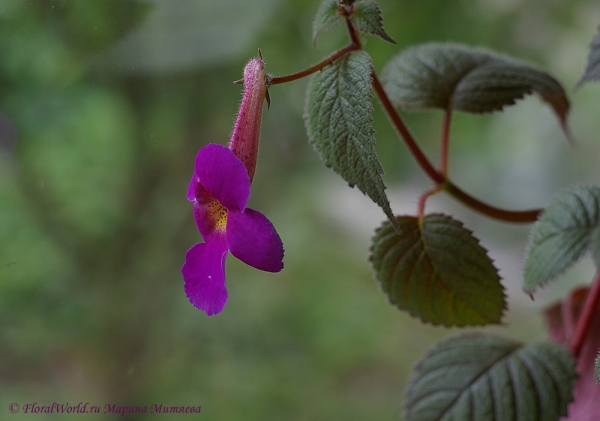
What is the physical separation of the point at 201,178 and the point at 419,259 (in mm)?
231

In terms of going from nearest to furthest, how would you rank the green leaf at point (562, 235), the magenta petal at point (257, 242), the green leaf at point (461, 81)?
the magenta petal at point (257, 242), the green leaf at point (562, 235), the green leaf at point (461, 81)

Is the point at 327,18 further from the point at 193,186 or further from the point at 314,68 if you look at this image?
the point at 193,186

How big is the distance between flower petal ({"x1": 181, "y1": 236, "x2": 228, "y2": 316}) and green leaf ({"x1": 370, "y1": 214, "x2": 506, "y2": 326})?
0.58ft

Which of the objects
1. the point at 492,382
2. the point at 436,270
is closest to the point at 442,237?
the point at 436,270

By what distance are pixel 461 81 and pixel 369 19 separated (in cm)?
20

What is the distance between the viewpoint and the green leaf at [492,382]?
0.44 m

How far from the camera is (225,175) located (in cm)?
29

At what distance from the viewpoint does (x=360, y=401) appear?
3.05 ft

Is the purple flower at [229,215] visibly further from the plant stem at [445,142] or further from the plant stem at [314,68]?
the plant stem at [445,142]

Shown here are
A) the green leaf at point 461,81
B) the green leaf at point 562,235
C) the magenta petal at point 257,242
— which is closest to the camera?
the magenta petal at point 257,242

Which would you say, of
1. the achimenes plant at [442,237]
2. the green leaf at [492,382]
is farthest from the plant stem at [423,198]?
the green leaf at [492,382]

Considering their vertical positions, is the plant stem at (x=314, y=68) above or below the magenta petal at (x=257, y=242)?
above

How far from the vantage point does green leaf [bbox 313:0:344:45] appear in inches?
14.6

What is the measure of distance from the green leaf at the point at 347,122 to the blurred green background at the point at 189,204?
0.06 meters
